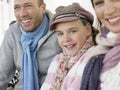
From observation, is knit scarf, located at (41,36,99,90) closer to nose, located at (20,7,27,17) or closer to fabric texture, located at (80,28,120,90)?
fabric texture, located at (80,28,120,90)

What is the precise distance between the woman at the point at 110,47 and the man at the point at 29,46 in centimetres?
64

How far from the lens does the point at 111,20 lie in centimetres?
97

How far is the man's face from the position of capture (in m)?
1.68

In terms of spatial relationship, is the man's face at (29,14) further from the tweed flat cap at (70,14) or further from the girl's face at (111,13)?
the girl's face at (111,13)

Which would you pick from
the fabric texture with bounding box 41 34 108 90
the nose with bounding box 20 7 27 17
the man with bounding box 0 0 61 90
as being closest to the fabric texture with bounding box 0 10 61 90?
the man with bounding box 0 0 61 90

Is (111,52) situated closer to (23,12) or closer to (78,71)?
(78,71)

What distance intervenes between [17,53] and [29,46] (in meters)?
0.11

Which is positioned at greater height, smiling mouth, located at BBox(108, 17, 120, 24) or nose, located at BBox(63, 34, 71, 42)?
smiling mouth, located at BBox(108, 17, 120, 24)

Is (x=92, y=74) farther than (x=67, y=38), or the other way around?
(x=67, y=38)

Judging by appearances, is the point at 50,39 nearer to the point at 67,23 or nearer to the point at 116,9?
the point at 67,23

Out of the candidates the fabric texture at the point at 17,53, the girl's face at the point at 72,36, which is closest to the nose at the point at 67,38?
the girl's face at the point at 72,36

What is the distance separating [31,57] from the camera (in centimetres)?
166

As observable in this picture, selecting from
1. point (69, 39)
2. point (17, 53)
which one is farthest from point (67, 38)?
point (17, 53)

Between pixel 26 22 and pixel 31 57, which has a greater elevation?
pixel 26 22
